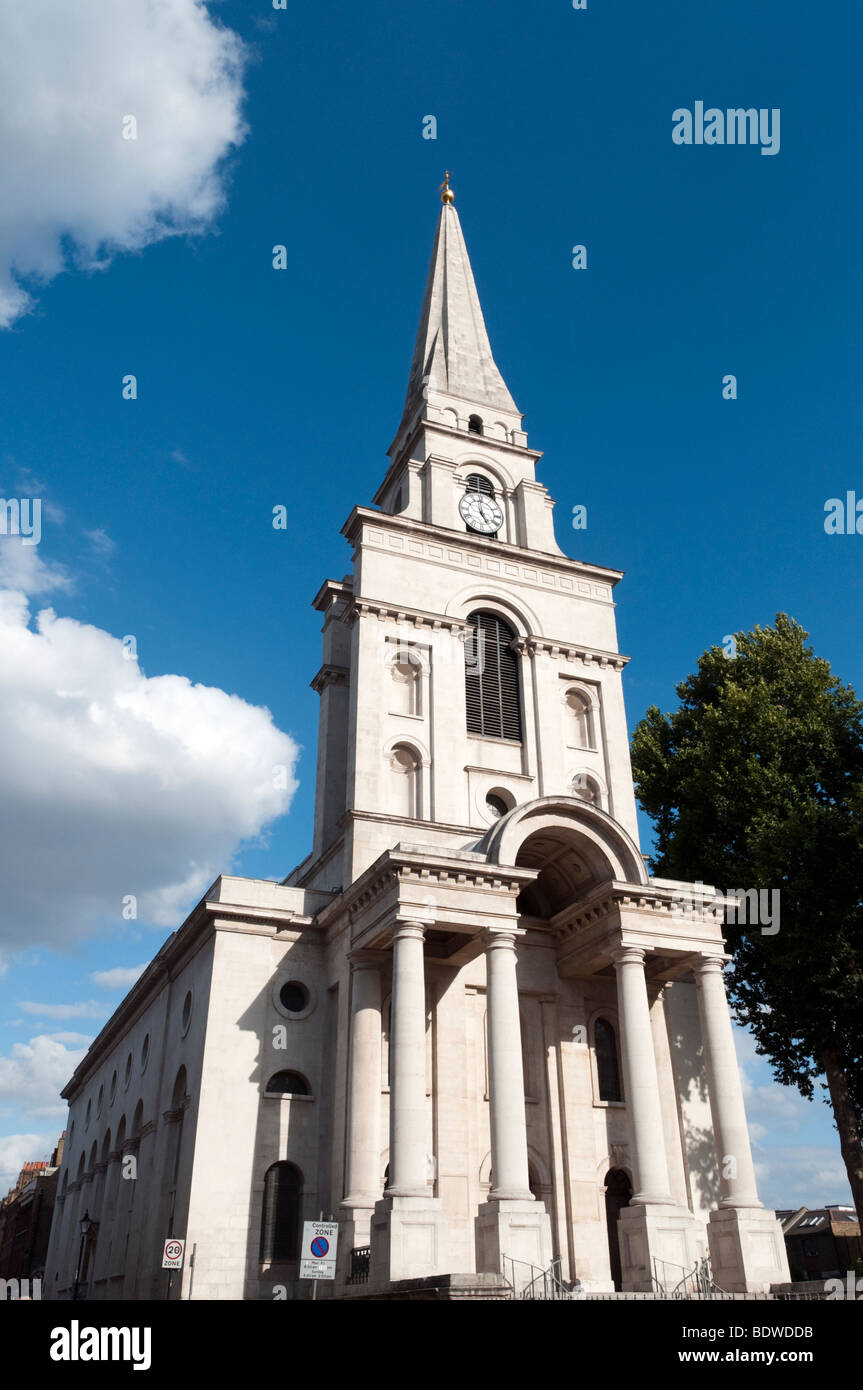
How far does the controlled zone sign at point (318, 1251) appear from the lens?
18516mm

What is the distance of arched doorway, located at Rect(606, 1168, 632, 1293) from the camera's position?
29.6 meters

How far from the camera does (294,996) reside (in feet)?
104

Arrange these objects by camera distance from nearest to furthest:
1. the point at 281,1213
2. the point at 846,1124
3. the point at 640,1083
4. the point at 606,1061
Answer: the point at 640,1083 → the point at 281,1213 → the point at 606,1061 → the point at 846,1124

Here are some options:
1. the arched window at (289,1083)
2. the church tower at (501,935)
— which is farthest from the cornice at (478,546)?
the arched window at (289,1083)

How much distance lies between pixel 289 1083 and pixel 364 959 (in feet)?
15.4

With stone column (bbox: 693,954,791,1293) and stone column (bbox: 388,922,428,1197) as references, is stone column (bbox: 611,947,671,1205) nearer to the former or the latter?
stone column (bbox: 693,954,791,1293)

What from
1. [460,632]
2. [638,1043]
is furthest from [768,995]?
[460,632]

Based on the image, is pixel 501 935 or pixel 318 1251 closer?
pixel 318 1251

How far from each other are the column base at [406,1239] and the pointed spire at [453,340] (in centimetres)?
3179

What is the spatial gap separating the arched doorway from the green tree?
7.07m

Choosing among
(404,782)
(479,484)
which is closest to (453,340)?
(479,484)

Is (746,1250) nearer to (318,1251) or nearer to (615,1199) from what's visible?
(615,1199)

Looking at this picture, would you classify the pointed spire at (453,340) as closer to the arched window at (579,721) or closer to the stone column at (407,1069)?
the arched window at (579,721)
